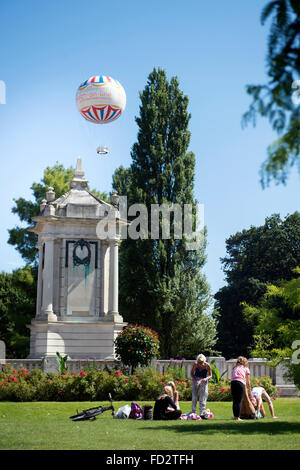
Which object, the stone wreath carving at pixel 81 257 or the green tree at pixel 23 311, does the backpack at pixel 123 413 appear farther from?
the green tree at pixel 23 311

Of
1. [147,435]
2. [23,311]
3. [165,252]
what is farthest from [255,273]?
[147,435]

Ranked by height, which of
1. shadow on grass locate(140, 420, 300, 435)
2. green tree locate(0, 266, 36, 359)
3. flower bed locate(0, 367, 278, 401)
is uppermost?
green tree locate(0, 266, 36, 359)

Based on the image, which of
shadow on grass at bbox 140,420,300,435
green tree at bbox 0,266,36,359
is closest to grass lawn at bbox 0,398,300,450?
shadow on grass at bbox 140,420,300,435

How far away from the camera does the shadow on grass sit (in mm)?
12914

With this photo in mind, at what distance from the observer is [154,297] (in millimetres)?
38812

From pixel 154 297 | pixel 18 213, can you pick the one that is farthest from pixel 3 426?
pixel 18 213

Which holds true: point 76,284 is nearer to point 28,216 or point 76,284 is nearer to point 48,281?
point 48,281

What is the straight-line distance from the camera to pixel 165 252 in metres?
39.1

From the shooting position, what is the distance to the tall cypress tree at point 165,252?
38750mm

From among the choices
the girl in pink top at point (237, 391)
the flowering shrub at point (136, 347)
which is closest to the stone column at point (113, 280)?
the flowering shrub at point (136, 347)

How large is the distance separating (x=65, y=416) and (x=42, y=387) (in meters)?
4.09

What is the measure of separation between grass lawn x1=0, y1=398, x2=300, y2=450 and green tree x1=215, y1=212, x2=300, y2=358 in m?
35.8

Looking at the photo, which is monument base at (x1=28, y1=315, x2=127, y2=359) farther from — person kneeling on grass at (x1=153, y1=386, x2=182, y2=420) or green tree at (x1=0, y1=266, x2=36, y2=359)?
person kneeling on grass at (x1=153, y1=386, x2=182, y2=420)

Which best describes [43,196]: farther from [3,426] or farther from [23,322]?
[3,426]
